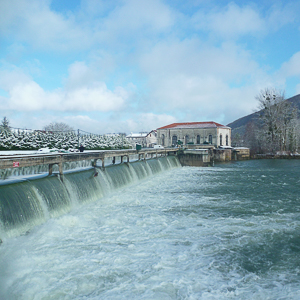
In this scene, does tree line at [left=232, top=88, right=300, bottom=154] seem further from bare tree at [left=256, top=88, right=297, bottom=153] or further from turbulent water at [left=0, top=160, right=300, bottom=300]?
turbulent water at [left=0, top=160, right=300, bottom=300]

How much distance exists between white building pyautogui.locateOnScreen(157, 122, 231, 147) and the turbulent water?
47716 millimetres

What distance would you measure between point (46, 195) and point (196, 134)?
52.9 meters

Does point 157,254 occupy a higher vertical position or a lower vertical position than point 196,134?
lower

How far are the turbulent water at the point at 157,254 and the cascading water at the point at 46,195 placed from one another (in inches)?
14.9

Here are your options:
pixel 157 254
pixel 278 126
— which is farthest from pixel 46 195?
pixel 278 126

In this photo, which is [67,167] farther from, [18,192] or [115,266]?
[115,266]

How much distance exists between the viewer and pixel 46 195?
34.1ft

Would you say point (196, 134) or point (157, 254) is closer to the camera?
point (157, 254)

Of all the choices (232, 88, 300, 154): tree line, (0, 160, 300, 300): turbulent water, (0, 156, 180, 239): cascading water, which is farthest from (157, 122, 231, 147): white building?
(0, 160, 300, 300): turbulent water

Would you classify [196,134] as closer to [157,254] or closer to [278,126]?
[278,126]

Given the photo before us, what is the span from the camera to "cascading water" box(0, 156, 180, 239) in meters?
8.36

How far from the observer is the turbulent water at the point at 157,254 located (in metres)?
5.54

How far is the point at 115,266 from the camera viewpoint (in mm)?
6488

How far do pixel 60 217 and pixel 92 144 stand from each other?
127 feet
